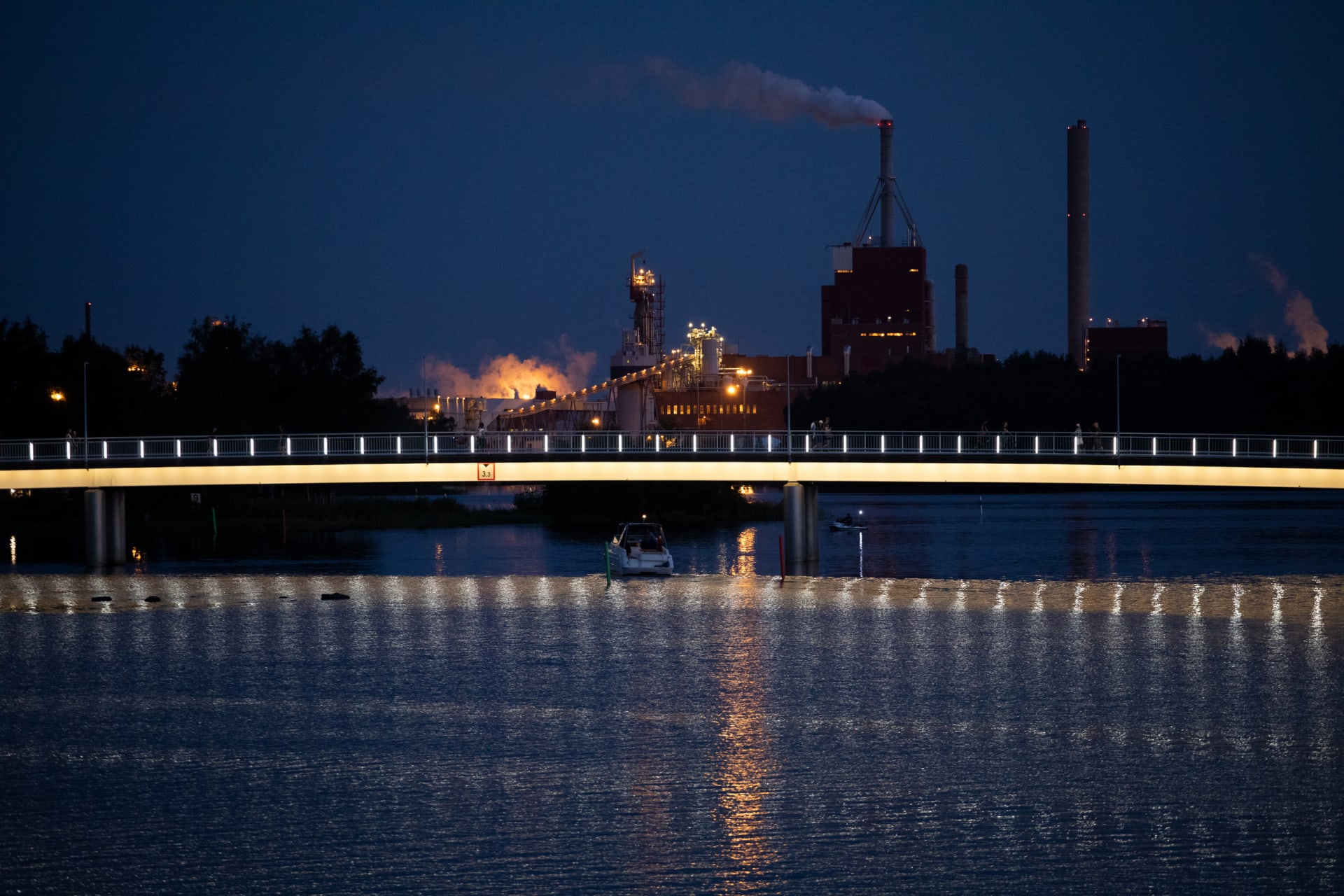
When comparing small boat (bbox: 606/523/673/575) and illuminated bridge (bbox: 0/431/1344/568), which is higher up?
illuminated bridge (bbox: 0/431/1344/568)

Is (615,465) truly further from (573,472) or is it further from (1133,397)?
(1133,397)

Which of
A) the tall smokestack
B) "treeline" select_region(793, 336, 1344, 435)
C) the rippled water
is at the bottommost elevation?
the rippled water

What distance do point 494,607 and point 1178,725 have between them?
28.4 m

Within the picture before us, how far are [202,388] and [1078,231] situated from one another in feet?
352

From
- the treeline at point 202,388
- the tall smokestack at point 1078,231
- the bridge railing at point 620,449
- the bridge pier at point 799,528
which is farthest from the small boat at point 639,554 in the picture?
the tall smokestack at point 1078,231

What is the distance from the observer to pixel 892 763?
2319cm

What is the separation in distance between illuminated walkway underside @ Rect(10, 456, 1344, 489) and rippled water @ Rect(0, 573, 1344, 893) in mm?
23720

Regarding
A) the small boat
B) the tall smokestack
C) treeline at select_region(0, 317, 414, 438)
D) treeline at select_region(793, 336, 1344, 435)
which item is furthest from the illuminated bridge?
the tall smokestack

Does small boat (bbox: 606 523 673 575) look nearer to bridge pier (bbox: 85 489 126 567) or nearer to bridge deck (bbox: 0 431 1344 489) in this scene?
bridge deck (bbox: 0 431 1344 489)

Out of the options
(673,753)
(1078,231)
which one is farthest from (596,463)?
(1078,231)

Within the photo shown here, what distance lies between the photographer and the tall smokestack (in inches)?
7003

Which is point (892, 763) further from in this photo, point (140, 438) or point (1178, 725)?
point (140, 438)

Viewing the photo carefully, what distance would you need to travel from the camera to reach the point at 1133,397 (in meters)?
153

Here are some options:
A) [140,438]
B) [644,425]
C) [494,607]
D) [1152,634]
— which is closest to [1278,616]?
[1152,634]
